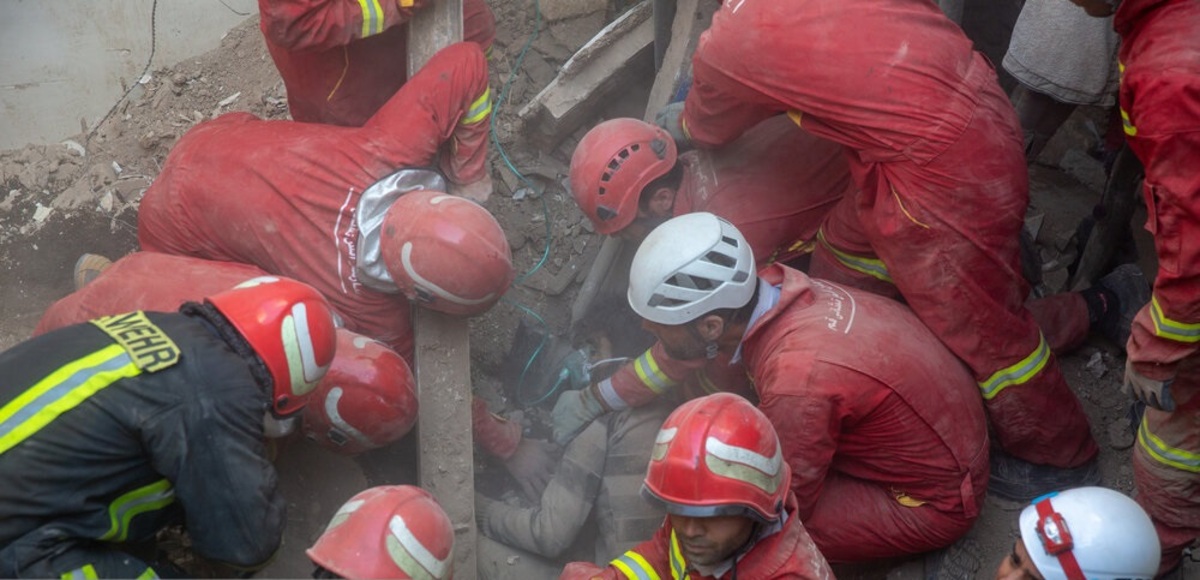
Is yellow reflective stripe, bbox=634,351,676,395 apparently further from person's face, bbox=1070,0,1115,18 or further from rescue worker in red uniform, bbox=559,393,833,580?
person's face, bbox=1070,0,1115,18

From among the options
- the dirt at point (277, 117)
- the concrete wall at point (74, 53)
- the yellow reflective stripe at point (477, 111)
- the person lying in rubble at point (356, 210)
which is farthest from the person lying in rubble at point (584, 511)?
the concrete wall at point (74, 53)

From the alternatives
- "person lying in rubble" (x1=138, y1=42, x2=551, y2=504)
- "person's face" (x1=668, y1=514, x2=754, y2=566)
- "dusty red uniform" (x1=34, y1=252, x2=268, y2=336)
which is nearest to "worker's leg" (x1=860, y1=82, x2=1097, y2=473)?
"person's face" (x1=668, y1=514, x2=754, y2=566)

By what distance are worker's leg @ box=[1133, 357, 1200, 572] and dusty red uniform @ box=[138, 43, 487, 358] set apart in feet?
9.86

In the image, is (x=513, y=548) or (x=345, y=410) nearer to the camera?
(x=345, y=410)

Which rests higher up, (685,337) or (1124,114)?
(1124,114)

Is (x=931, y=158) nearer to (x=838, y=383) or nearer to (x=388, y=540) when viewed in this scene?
(x=838, y=383)

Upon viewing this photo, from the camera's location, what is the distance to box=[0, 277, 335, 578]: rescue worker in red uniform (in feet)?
10.8

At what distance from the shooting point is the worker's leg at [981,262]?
4.25 meters

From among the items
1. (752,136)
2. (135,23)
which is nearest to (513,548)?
(752,136)

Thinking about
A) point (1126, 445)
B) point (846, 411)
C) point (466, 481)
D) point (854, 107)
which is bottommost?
point (1126, 445)

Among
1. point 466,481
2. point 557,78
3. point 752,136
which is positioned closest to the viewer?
point 466,481

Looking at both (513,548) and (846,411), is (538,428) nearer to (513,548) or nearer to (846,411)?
(513,548)

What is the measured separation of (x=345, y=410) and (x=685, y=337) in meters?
1.33

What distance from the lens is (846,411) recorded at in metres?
4.05
